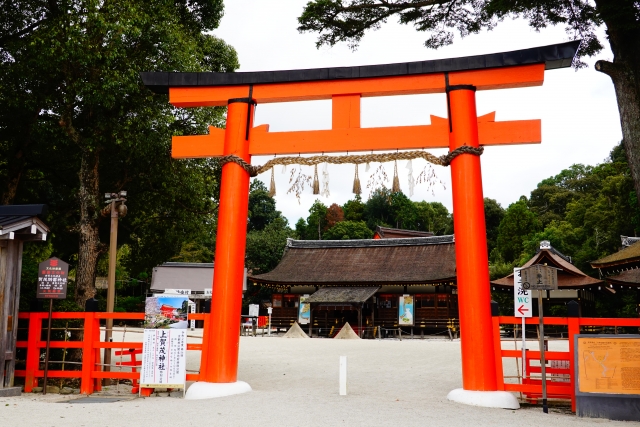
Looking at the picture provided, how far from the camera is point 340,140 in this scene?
793cm

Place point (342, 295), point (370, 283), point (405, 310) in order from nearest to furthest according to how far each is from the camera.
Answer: point (405, 310) < point (342, 295) < point (370, 283)

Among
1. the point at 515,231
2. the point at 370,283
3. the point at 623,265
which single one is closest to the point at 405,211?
the point at 515,231

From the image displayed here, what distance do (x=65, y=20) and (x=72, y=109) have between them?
165cm

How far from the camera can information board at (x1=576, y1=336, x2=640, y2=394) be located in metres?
6.58

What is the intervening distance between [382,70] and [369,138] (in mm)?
1003

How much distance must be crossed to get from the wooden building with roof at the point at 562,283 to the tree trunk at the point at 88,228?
15556 millimetres

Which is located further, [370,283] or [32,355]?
[370,283]

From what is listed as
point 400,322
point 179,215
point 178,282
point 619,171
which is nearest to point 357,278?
point 400,322

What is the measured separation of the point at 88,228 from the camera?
10781 millimetres

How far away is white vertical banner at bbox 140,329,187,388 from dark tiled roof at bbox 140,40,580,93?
12.2ft

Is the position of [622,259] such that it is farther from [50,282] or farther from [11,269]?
[11,269]

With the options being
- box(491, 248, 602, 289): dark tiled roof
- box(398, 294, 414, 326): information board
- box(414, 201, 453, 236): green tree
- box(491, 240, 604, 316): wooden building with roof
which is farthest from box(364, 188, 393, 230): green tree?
box(491, 248, 602, 289): dark tiled roof

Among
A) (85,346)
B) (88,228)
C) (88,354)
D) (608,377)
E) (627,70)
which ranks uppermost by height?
(627,70)

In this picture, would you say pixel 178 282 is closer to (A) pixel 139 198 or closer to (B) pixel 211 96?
(A) pixel 139 198
